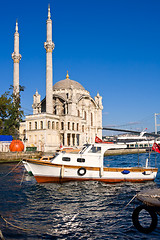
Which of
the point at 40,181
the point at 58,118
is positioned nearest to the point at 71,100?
the point at 58,118

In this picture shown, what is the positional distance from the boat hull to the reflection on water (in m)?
0.60

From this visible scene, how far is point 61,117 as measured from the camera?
64375mm

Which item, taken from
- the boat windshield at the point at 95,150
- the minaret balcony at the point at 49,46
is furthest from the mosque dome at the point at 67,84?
the boat windshield at the point at 95,150

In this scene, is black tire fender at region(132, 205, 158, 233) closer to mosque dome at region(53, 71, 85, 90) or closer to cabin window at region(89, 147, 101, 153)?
cabin window at region(89, 147, 101, 153)

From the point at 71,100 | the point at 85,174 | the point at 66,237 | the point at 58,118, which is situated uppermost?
the point at 71,100

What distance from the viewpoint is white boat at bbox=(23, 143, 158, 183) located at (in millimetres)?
20234

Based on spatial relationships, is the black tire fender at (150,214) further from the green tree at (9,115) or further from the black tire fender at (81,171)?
the green tree at (9,115)

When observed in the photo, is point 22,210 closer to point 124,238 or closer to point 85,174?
point 124,238

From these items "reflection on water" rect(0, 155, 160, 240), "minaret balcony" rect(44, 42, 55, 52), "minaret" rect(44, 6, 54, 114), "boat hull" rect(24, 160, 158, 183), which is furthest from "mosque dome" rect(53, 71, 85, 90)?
"reflection on water" rect(0, 155, 160, 240)

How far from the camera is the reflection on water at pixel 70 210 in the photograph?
9749 mm

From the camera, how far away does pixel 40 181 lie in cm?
2075

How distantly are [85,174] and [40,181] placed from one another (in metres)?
4.06

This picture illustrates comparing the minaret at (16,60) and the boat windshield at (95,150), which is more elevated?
the minaret at (16,60)

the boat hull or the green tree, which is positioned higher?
the green tree
